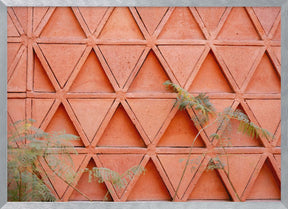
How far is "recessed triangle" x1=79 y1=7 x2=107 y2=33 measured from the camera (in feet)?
4.73

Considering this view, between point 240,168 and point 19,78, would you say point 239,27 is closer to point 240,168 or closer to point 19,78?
point 240,168

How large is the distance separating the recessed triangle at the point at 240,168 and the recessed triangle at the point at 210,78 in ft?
1.28

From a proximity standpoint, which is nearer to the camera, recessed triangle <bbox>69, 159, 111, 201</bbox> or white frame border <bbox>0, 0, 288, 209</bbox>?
white frame border <bbox>0, 0, 288, 209</bbox>

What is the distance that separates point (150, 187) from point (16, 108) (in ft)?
2.92

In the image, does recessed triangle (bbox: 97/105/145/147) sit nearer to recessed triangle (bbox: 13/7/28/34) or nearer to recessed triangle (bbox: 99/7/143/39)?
recessed triangle (bbox: 99/7/143/39)

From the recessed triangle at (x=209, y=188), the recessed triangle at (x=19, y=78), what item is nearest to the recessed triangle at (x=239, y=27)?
the recessed triangle at (x=209, y=188)

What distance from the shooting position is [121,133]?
1.46 m

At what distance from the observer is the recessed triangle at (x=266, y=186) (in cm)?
146

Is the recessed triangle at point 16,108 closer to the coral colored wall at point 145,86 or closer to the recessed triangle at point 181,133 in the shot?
the coral colored wall at point 145,86

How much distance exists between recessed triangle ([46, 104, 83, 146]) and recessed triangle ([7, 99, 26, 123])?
0.53ft

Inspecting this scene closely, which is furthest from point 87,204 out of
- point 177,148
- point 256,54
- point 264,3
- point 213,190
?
point 264,3

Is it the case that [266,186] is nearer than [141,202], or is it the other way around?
[141,202]

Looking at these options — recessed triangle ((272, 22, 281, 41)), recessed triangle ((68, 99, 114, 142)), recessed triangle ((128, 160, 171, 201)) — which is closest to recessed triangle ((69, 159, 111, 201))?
recessed triangle ((128, 160, 171, 201))

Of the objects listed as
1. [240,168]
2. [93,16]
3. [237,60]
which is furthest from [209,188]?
[93,16]
